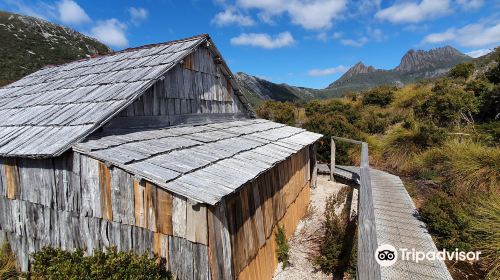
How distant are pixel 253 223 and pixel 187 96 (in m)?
4.53

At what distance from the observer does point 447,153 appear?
10648 mm

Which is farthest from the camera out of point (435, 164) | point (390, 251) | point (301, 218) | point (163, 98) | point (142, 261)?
point (435, 164)

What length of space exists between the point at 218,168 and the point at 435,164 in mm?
9796

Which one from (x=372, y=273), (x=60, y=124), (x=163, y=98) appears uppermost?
(x=163, y=98)

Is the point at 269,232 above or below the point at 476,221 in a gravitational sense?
below

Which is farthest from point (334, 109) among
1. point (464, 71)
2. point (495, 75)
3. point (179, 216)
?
point (179, 216)

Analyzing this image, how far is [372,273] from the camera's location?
2.64 meters

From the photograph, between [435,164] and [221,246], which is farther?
[435,164]

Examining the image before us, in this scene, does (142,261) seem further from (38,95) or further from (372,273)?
(38,95)

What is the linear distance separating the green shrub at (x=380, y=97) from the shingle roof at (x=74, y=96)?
19406mm

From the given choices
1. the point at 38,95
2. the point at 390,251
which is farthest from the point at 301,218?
the point at 38,95

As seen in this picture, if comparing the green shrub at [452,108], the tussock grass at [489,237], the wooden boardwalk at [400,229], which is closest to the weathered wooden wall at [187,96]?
the wooden boardwalk at [400,229]

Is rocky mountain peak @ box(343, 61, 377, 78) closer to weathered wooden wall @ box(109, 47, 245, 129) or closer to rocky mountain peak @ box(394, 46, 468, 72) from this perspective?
rocky mountain peak @ box(394, 46, 468, 72)

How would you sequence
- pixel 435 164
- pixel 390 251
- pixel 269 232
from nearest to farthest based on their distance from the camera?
pixel 390 251, pixel 269 232, pixel 435 164
